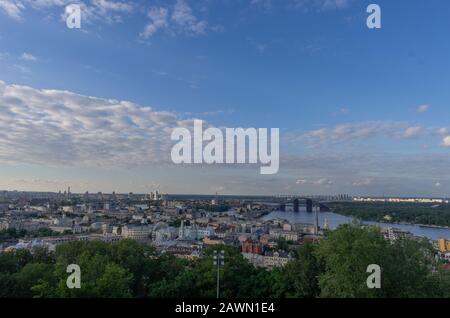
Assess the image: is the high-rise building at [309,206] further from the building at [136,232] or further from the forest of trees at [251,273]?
the forest of trees at [251,273]

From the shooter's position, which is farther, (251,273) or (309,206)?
(309,206)

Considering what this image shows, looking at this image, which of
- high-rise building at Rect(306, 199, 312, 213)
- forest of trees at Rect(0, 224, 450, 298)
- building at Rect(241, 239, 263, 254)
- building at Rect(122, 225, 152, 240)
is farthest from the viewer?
high-rise building at Rect(306, 199, 312, 213)

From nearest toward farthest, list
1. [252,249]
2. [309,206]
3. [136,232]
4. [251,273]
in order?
[251,273] → [252,249] → [136,232] → [309,206]

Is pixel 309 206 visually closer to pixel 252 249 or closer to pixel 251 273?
pixel 252 249

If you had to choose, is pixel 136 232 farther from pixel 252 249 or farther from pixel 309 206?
pixel 309 206

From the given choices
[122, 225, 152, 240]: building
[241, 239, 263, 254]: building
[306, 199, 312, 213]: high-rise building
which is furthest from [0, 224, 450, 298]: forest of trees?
[306, 199, 312, 213]: high-rise building

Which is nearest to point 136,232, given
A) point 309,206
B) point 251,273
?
point 251,273

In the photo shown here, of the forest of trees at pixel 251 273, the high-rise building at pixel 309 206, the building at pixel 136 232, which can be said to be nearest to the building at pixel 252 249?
the building at pixel 136 232

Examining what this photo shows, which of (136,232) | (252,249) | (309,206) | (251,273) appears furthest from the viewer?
(309,206)

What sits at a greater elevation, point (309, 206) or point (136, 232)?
point (309, 206)

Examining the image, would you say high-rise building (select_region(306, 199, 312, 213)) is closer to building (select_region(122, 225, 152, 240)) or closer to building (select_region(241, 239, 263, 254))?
building (select_region(122, 225, 152, 240))
